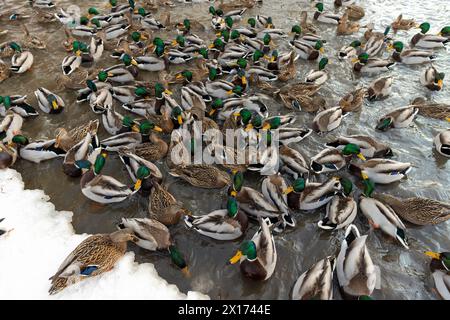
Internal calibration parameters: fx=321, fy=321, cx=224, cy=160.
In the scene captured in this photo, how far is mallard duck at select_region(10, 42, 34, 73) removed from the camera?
8172 millimetres

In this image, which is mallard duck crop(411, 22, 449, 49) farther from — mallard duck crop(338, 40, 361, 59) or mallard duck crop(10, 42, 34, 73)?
mallard duck crop(10, 42, 34, 73)

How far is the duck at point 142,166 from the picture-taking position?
5488 mm

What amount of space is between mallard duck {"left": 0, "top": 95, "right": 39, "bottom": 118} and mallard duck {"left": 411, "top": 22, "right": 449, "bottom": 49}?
35.0 ft

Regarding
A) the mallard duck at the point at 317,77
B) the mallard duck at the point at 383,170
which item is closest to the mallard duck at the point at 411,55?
the mallard duck at the point at 317,77

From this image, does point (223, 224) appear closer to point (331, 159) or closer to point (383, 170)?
point (331, 159)

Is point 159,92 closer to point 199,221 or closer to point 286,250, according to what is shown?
point 199,221

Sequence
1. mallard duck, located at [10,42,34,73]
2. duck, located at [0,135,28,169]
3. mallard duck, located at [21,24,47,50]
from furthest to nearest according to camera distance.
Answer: mallard duck, located at [21,24,47,50] < mallard duck, located at [10,42,34,73] < duck, located at [0,135,28,169]

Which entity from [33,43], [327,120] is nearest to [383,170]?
[327,120]

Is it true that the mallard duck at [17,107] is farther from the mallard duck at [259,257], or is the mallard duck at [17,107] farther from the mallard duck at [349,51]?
the mallard duck at [349,51]

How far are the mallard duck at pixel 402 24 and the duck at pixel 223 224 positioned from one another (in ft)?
30.9

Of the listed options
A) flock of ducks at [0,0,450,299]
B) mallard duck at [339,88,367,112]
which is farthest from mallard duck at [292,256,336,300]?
mallard duck at [339,88,367,112]

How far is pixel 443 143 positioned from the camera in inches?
248

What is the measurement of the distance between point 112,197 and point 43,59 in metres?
5.96

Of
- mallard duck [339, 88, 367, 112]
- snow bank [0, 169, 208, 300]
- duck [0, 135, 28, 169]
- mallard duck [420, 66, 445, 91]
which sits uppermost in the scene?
mallard duck [420, 66, 445, 91]
